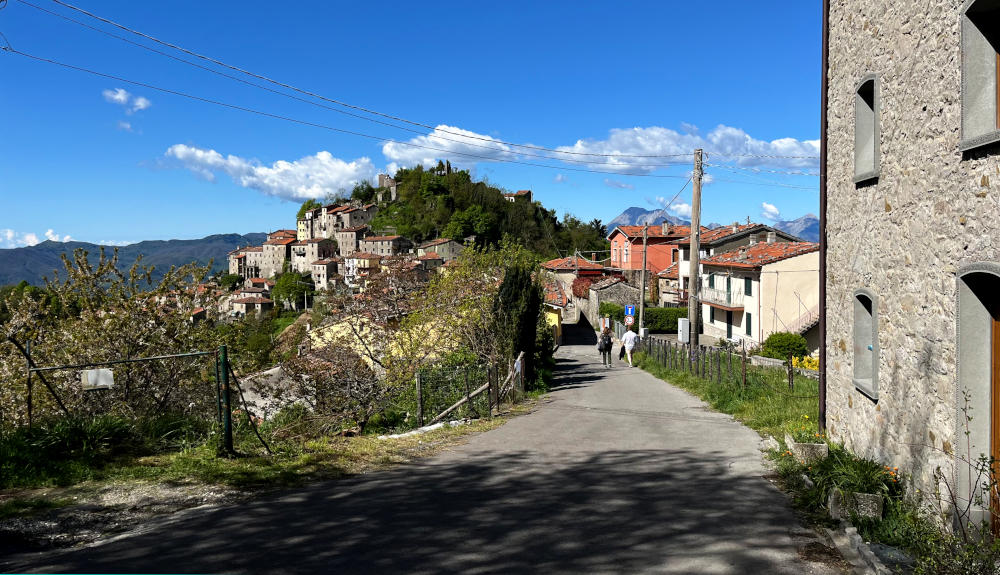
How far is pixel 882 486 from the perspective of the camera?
223 inches

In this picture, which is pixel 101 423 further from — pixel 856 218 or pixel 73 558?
pixel 856 218

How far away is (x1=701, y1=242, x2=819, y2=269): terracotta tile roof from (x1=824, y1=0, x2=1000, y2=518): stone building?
28138 mm

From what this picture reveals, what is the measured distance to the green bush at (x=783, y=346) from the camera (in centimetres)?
3048

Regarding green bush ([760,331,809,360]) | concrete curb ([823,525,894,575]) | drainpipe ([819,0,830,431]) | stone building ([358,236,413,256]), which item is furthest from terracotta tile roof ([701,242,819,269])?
stone building ([358,236,413,256])

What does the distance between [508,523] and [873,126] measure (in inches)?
227

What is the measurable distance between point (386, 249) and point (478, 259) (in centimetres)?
9961

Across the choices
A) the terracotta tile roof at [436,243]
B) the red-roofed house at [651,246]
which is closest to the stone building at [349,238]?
the terracotta tile roof at [436,243]

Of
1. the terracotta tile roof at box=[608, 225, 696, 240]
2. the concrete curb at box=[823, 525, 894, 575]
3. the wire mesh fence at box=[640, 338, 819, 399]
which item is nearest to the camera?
the concrete curb at box=[823, 525, 894, 575]

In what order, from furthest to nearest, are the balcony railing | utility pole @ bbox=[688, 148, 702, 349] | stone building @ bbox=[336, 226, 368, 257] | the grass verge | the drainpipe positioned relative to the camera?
stone building @ bbox=[336, 226, 368, 257] < the balcony railing < utility pole @ bbox=[688, 148, 702, 349] < the grass verge < the drainpipe

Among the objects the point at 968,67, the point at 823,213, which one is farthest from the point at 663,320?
the point at 968,67

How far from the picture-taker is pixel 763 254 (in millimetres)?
36094

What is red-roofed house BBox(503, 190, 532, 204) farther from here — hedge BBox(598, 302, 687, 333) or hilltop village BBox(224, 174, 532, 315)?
hedge BBox(598, 302, 687, 333)

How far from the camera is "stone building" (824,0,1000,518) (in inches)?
185

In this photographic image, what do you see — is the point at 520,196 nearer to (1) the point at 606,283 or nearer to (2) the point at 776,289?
(1) the point at 606,283
